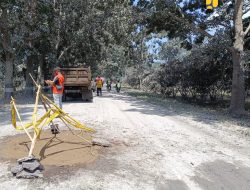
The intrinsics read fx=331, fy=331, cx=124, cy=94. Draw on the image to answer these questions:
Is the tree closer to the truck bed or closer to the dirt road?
the dirt road

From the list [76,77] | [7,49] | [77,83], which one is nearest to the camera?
[7,49]

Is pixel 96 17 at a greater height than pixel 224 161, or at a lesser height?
greater

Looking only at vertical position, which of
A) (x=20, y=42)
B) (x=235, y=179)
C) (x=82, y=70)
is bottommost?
(x=235, y=179)

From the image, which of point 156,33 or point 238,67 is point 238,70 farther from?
point 156,33

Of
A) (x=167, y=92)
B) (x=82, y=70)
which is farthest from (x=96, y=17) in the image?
(x=167, y=92)

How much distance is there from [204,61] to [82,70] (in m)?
8.23

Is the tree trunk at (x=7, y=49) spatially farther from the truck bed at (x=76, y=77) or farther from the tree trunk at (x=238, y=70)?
the tree trunk at (x=238, y=70)


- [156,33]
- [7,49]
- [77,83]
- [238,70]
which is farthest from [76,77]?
[238,70]

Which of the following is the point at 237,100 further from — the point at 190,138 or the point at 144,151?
the point at 144,151

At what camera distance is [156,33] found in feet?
86.0

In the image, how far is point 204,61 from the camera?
22406mm

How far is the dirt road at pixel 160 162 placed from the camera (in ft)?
18.9

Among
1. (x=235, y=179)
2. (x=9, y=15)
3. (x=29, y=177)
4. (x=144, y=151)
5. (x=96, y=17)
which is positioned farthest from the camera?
(x=96, y=17)

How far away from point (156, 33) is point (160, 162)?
794 inches
